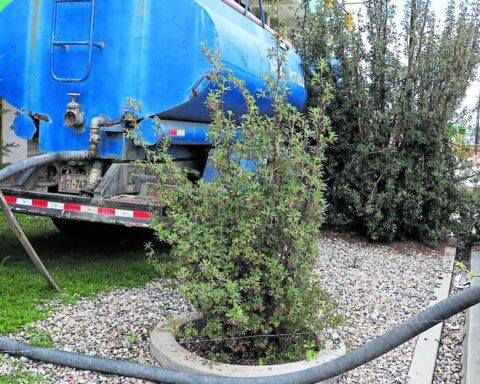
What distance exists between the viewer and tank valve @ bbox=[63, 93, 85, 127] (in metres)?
5.76

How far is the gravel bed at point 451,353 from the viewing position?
4.20 metres

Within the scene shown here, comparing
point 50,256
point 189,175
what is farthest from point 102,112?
point 50,256

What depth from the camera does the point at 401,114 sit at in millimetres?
8344

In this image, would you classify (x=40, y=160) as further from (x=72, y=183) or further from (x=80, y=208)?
(x=80, y=208)

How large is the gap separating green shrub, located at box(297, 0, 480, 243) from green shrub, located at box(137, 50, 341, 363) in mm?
4826

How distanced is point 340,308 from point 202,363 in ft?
7.00

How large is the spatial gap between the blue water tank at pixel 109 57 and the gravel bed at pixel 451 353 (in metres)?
2.84

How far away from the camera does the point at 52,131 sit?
5.97m

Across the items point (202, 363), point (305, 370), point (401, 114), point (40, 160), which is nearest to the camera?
point (305, 370)

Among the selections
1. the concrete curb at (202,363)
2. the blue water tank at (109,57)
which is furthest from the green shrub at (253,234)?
the blue water tank at (109,57)

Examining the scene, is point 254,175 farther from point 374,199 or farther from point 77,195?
point 374,199

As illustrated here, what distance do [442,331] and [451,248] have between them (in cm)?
384

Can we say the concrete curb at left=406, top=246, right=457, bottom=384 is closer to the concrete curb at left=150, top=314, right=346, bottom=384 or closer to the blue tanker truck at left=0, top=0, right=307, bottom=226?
the concrete curb at left=150, top=314, right=346, bottom=384

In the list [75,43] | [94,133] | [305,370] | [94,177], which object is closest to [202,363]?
[305,370]
